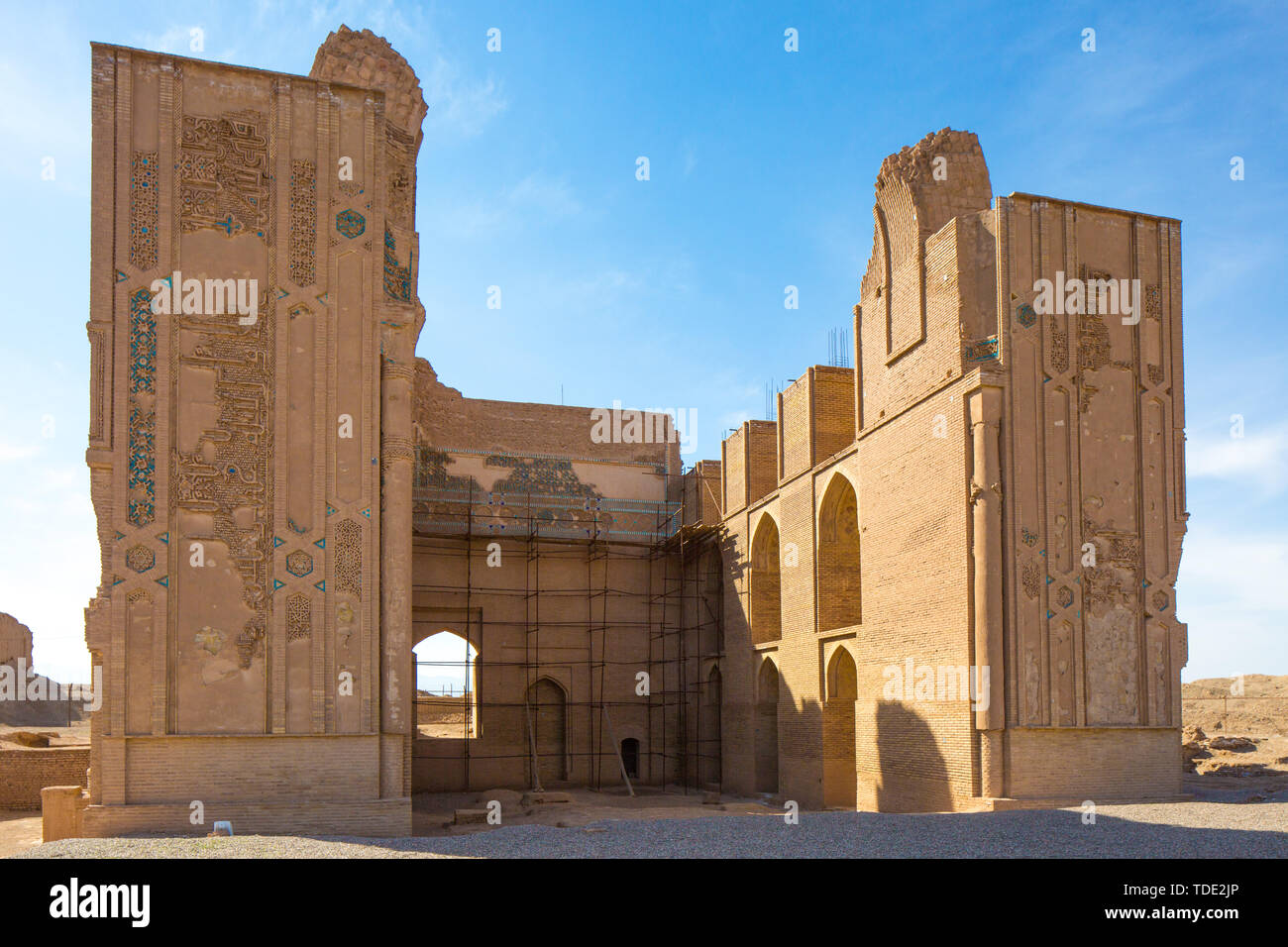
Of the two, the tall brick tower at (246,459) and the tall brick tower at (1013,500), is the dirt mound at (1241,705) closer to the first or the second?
the tall brick tower at (1013,500)

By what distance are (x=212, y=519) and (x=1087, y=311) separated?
38.2ft

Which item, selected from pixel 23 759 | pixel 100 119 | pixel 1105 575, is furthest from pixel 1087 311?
pixel 23 759

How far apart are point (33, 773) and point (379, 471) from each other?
1097 cm

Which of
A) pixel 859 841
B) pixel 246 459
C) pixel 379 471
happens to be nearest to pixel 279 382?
pixel 246 459

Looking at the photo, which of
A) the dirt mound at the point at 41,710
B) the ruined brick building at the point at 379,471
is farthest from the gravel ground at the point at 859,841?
the dirt mound at the point at 41,710

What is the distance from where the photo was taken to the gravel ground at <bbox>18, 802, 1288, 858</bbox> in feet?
31.0

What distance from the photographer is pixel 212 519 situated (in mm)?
12930

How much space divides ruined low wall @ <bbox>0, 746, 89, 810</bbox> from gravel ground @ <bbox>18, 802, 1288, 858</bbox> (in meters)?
9.76

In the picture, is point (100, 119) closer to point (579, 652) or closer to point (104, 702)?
point (104, 702)

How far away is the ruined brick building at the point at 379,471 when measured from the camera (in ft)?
41.6

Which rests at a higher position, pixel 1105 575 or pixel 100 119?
pixel 100 119

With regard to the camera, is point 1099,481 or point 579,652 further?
point 579,652

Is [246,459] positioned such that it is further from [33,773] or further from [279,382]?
[33,773]

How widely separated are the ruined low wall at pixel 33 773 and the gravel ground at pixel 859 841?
32.0 feet
